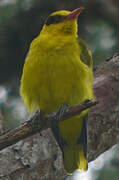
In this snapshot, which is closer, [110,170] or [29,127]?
[29,127]

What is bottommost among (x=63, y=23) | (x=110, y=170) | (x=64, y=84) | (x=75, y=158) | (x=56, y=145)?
(x=110, y=170)

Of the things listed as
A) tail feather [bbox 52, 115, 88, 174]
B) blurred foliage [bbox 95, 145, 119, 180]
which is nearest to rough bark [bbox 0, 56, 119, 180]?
tail feather [bbox 52, 115, 88, 174]

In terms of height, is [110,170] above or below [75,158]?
below

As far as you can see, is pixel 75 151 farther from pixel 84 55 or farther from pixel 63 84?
pixel 84 55

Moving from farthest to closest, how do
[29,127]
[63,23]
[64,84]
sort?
[63,23]
[64,84]
[29,127]

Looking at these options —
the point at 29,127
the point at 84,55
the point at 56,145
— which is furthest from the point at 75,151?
the point at 29,127

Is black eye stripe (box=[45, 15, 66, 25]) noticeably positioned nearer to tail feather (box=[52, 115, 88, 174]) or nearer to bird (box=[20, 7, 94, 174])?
bird (box=[20, 7, 94, 174])

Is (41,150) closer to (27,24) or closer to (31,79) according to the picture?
(31,79)
